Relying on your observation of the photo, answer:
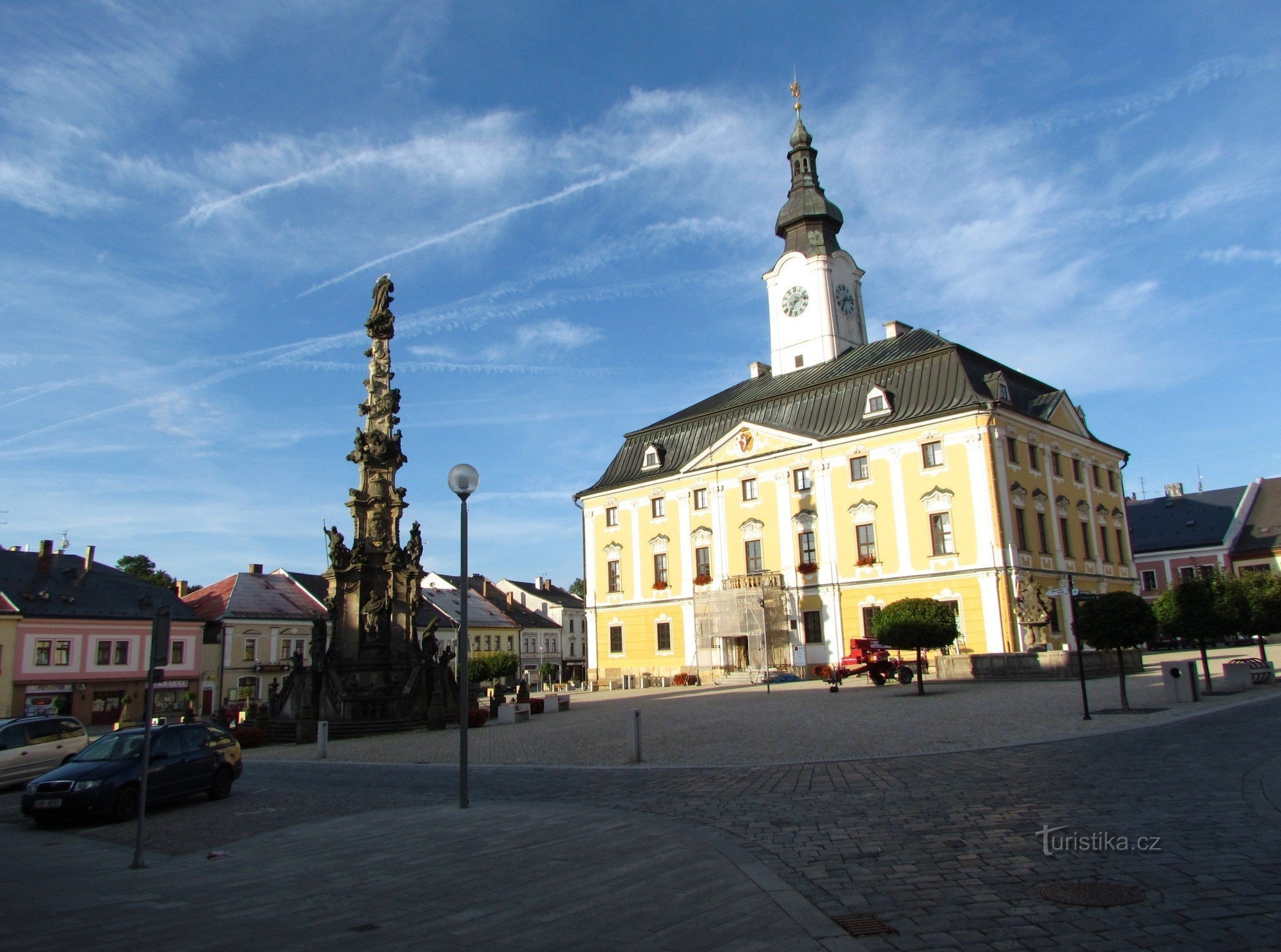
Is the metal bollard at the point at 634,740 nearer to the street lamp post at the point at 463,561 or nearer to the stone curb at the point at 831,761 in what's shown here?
the stone curb at the point at 831,761

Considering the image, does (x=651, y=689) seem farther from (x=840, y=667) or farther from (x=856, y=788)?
(x=856, y=788)

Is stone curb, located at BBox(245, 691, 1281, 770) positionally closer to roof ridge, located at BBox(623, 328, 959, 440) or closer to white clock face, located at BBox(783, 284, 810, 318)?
roof ridge, located at BBox(623, 328, 959, 440)

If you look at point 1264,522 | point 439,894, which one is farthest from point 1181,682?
point 1264,522

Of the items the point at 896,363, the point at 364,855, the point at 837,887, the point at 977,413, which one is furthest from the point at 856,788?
the point at 896,363

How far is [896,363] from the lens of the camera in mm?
45344

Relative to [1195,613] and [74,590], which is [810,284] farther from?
[74,590]

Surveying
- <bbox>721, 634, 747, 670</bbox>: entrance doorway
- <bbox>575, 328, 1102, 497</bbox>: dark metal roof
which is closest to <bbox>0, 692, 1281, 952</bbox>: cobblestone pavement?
<bbox>575, 328, 1102, 497</bbox>: dark metal roof

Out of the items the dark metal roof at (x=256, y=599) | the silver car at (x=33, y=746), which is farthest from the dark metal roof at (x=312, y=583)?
the silver car at (x=33, y=746)

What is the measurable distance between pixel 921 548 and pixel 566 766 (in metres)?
29.7

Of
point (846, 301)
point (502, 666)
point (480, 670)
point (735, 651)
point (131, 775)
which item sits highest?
point (846, 301)

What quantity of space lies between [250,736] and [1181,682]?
2524cm

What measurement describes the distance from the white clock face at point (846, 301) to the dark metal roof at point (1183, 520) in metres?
29.0

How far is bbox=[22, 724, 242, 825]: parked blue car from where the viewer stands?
43.5 feet

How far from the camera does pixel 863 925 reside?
19.5 ft
